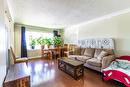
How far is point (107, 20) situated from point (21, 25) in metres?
5.20

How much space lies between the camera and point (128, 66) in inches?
98.4

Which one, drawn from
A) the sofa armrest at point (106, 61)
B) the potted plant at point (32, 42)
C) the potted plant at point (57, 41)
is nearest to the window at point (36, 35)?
the potted plant at point (32, 42)

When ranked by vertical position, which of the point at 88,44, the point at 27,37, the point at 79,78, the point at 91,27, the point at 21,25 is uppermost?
the point at 21,25

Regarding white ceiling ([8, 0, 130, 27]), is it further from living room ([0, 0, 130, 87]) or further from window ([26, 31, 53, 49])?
window ([26, 31, 53, 49])

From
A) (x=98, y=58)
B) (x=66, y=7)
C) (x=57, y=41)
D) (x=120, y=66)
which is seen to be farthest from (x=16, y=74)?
(x=57, y=41)

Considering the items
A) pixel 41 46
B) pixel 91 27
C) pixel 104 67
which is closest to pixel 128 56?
pixel 104 67

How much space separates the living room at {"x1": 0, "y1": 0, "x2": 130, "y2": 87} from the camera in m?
2.31

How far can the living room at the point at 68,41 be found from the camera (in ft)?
7.59

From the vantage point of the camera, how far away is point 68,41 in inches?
260

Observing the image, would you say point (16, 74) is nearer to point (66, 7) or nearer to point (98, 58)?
point (66, 7)

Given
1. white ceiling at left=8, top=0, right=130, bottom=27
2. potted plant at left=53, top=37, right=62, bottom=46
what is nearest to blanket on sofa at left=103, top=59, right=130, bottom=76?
white ceiling at left=8, top=0, right=130, bottom=27

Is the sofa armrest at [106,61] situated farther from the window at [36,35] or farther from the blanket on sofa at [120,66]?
the window at [36,35]

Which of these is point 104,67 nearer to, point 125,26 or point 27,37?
point 125,26

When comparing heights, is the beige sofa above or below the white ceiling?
below
